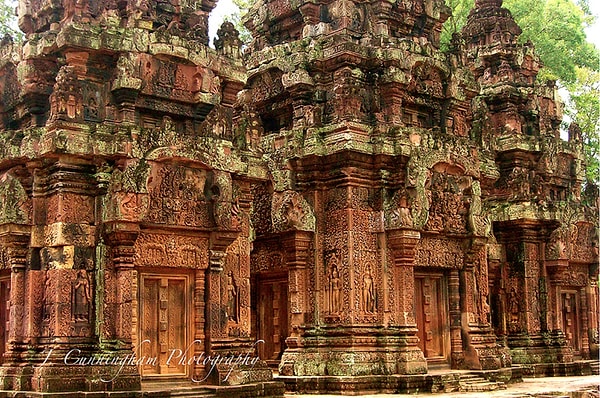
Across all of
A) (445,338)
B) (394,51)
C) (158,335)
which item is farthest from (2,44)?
(445,338)

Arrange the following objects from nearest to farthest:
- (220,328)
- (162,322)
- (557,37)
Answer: (162,322), (220,328), (557,37)

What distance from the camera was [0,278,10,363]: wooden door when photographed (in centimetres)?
1293

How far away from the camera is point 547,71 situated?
26.3 m

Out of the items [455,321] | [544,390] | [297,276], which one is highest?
[297,276]

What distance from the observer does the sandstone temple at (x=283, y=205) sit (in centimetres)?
1202

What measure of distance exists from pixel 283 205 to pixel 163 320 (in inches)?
156

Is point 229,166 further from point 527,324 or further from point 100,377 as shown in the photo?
point 527,324

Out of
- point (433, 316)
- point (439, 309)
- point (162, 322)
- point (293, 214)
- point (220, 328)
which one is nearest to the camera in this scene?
point (162, 322)

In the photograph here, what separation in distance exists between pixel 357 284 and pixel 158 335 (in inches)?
160

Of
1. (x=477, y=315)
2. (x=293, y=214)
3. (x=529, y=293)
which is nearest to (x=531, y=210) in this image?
(x=529, y=293)

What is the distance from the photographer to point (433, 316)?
1670 centimetres

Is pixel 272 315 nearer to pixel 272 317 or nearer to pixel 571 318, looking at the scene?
pixel 272 317

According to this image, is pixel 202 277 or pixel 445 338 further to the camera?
pixel 445 338

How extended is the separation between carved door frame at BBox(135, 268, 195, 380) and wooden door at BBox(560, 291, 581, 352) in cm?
1159
